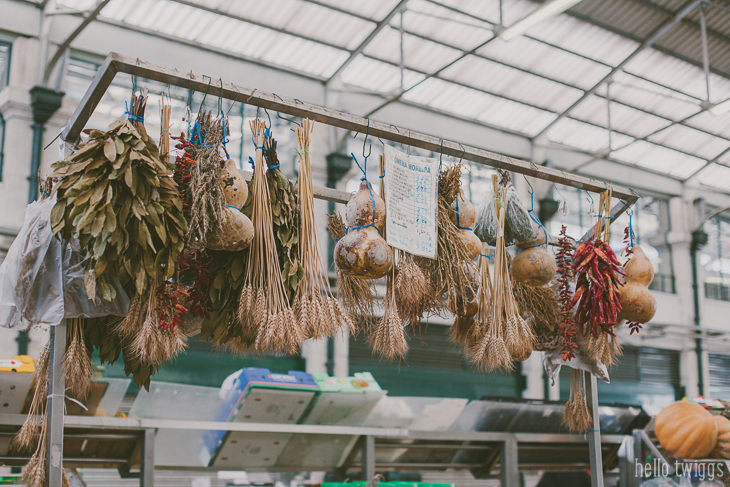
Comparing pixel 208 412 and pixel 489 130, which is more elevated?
pixel 489 130

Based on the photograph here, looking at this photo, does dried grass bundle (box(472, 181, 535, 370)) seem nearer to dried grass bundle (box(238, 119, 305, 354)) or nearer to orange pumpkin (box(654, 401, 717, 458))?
dried grass bundle (box(238, 119, 305, 354))

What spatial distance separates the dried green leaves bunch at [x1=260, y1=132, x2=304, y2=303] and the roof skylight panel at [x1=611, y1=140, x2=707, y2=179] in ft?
34.0

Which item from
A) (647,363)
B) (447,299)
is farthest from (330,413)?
(647,363)

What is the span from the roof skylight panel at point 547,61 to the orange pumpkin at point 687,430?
5361 millimetres

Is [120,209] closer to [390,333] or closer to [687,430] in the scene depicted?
[390,333]

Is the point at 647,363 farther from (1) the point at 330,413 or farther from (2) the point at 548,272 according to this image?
(2) the point at 548,272

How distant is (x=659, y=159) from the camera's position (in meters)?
12.4

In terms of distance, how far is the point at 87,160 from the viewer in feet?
6.76

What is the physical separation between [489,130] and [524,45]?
5.14 ft

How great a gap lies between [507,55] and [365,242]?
25.3ft

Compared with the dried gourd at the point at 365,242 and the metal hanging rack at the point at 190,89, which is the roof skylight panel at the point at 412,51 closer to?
the metal hanging rack at the point at 190,89

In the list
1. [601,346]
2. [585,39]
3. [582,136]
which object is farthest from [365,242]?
[582,136]

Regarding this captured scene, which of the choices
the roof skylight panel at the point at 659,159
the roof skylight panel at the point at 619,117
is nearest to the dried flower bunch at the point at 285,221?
the roof skylight panel at the point at 619,117

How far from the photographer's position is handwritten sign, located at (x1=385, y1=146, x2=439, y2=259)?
8.75 ft
